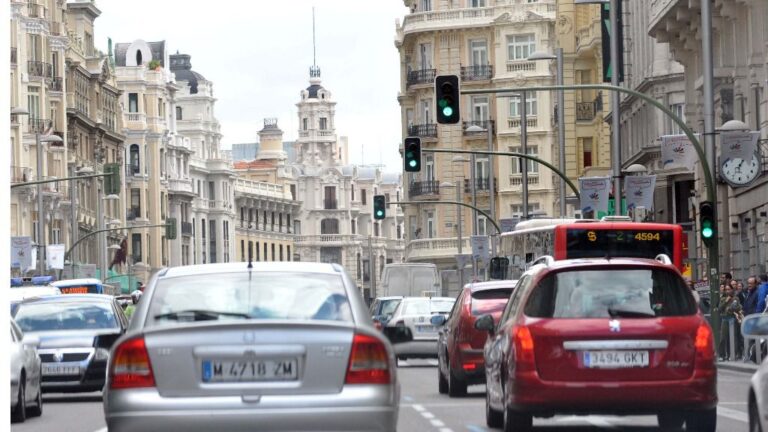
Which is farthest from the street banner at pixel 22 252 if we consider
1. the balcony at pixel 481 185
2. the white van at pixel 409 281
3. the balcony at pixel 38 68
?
the balcony at pixel 481 185

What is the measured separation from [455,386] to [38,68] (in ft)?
262

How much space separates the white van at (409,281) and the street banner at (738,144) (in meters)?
49.5

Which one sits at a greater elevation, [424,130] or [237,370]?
[424,130]

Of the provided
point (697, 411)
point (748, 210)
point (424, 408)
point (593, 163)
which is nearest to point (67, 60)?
point (593, 163)

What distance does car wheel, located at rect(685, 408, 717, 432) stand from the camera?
56.6 ft

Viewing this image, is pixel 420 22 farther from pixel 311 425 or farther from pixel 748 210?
pixel 311 425

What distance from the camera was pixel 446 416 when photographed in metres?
22.5

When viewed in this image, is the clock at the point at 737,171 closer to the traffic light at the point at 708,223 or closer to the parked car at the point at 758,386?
the traffic light at the point at 708,223

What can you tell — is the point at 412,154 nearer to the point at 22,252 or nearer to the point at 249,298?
the point at 22,252

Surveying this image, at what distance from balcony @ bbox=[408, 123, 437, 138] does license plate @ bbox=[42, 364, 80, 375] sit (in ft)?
268

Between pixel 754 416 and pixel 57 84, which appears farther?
pixel 57 84

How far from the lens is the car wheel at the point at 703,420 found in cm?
1727

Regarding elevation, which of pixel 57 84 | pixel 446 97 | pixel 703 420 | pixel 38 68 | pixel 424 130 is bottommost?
pixel 703 420

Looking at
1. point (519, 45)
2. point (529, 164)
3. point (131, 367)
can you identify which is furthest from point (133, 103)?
point (131, 367)
